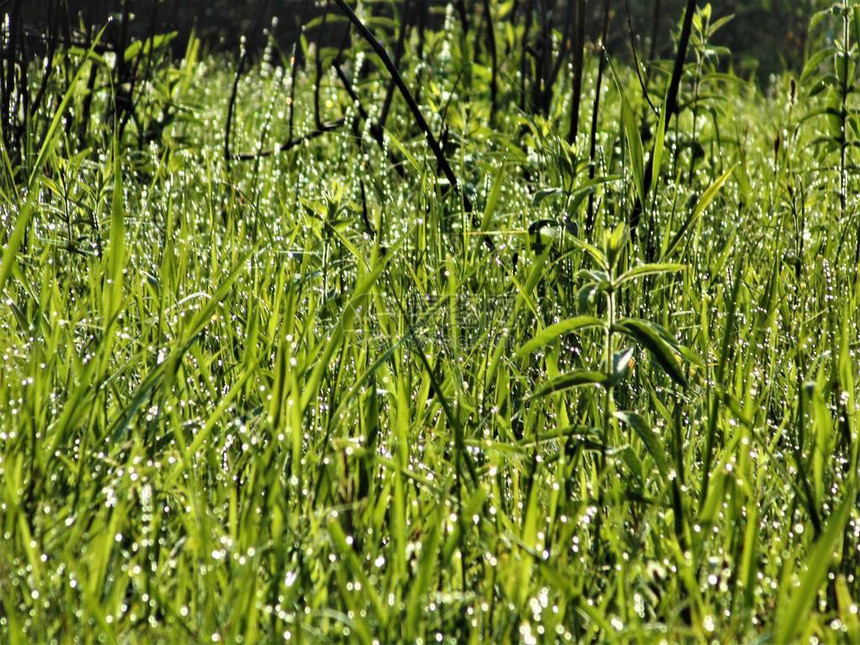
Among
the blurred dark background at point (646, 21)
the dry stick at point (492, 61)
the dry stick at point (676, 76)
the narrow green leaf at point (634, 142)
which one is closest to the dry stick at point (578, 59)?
the dry stick at point (676, 76)

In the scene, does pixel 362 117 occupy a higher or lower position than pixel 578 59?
lower

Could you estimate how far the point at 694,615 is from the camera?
1.04 meters

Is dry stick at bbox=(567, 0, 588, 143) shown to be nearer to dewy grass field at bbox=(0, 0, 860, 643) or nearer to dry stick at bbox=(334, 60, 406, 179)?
dewy grass field at bbox=(0, 0, 860, 643)

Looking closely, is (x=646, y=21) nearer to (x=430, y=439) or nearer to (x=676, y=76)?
(x=676, y=76)

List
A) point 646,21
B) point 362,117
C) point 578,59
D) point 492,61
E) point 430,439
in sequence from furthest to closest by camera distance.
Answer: point 646,21 → point 492,61 → point 362,117 → point 578,59 → point 430,439

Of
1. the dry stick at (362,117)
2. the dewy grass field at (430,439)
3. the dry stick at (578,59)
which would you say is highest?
the dry stick at (578,59)

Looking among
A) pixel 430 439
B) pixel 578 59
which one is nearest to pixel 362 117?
pixel 578 59

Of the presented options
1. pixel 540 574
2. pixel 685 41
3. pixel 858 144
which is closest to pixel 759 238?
pixel 858 144

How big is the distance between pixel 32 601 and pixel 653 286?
1.49 metres

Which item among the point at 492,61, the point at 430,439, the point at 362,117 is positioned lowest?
the point at 430,439

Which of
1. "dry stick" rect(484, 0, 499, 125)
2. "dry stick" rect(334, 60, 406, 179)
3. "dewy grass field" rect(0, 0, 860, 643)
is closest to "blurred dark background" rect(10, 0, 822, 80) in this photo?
"dry stick" rect(484, 0, 499, 125)

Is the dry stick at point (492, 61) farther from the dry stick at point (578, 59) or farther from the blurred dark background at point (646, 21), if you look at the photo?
the blurred dark background at point (646, 21)

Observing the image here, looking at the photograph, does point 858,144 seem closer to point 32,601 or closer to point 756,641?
point 756,641

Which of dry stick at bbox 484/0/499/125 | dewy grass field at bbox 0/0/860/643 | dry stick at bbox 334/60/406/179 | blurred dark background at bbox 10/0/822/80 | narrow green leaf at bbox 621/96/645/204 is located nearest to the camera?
dewy grass field at bbox 0/0/860/643
